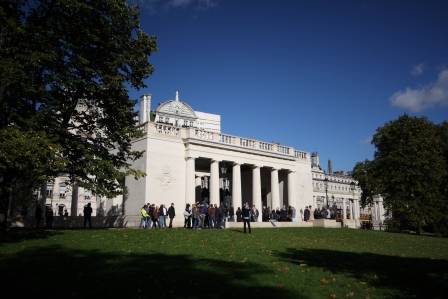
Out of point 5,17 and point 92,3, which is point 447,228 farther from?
point 5,17

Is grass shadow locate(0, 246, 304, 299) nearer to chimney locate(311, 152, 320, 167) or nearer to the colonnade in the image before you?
the colonnade

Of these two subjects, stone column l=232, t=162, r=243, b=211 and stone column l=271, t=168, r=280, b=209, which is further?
stone column l=271, t=168, r=280, b=209

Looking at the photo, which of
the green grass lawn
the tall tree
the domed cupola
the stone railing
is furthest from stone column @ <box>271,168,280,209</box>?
the domed cupola

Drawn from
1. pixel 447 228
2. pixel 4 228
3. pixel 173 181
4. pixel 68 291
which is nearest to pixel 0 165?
pixel 4 228

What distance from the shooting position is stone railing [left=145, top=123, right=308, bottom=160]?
3284 centimetres

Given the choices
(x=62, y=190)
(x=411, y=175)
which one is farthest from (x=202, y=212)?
(x=62, y=190)

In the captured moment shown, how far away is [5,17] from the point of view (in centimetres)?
1598

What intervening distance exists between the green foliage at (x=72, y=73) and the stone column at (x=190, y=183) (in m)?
10.3

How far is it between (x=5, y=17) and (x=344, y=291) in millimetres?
16361

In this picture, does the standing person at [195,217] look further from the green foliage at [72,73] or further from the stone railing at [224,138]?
the stone railing at [224,138]

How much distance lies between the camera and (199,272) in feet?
33.4

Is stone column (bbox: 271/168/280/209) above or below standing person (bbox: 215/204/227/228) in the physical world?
above

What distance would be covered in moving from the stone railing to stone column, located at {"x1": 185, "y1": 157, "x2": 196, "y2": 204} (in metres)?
2.44

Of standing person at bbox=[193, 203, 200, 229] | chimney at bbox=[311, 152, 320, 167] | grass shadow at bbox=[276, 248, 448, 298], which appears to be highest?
chimney at bbox=[311, 152, 320, 167]
